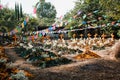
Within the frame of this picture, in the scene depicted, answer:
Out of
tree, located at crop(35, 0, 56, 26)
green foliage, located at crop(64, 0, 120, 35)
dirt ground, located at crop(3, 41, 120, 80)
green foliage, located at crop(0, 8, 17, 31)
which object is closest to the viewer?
dirt ground, located at crop(3, 41, 120, 80)

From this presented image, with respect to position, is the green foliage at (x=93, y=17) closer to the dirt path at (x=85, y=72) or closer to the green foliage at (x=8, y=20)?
the dirt path at (x=85, y=72)

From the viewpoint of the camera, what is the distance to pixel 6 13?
5569cm

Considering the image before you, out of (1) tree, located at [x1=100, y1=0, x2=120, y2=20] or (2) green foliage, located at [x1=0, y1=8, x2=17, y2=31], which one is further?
(2) green foliage, located at [x1=0, y1=8, x2=17, y2=31]

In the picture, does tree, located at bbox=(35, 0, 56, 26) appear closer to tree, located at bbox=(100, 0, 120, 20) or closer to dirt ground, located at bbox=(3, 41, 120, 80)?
tree, located at bbox=(100, 0, 120, 20)

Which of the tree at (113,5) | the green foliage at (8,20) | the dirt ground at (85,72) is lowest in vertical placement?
the dirt ground at (85,72)

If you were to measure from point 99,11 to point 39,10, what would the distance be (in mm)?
64401

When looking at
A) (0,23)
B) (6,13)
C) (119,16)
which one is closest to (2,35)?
(0,23)

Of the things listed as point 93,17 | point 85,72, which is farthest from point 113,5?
point 93,17

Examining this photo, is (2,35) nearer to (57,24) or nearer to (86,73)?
(57,24)

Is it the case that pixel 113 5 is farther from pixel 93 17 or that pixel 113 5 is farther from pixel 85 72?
pixel 93 17

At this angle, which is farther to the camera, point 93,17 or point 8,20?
point 8,20

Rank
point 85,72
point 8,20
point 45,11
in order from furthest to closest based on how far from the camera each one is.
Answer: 1. point 45,11
2. point 8,20
3. point 85,72

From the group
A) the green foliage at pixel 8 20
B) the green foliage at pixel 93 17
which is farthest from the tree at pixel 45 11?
the green foliage at pixel 93 17

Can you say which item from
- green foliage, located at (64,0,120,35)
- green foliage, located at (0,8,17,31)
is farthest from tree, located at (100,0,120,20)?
green foliage, located at (0,8,17,31)
